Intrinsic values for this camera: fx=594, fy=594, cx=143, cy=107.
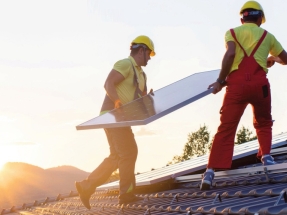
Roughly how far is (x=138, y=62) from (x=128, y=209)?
1697 mm

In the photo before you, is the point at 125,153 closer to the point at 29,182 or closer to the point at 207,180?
the point at 207,180

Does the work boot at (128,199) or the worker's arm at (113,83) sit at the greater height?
the worker's arm at (113,83)

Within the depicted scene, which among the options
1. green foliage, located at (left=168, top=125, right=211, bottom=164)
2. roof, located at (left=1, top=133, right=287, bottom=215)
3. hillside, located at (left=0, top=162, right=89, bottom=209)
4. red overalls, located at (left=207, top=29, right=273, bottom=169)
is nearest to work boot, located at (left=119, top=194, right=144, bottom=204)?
roof, located at (left=1, top=133, right=287, bottom=215)

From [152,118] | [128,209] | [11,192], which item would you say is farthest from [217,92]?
[11,192]

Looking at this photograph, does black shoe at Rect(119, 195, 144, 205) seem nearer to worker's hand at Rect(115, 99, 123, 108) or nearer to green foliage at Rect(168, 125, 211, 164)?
worker's hand at Rect(115, 99, 123, 108)

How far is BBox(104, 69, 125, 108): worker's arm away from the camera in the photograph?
21.9 feet

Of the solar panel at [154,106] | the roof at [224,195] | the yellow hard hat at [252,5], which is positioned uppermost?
the yellow hard hat at [252,5]

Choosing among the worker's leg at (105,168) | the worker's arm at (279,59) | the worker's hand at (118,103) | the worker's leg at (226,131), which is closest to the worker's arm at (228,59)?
the worker's leg at (226,131)

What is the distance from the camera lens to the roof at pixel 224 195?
14.2 ft

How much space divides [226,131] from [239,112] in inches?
9.2

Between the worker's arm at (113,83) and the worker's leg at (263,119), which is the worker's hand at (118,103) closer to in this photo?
the worker's arm at (113,83)

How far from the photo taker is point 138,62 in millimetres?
6930

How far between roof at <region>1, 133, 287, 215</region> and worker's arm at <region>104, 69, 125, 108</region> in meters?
1.23

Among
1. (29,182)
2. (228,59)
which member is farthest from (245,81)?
(29,182)
